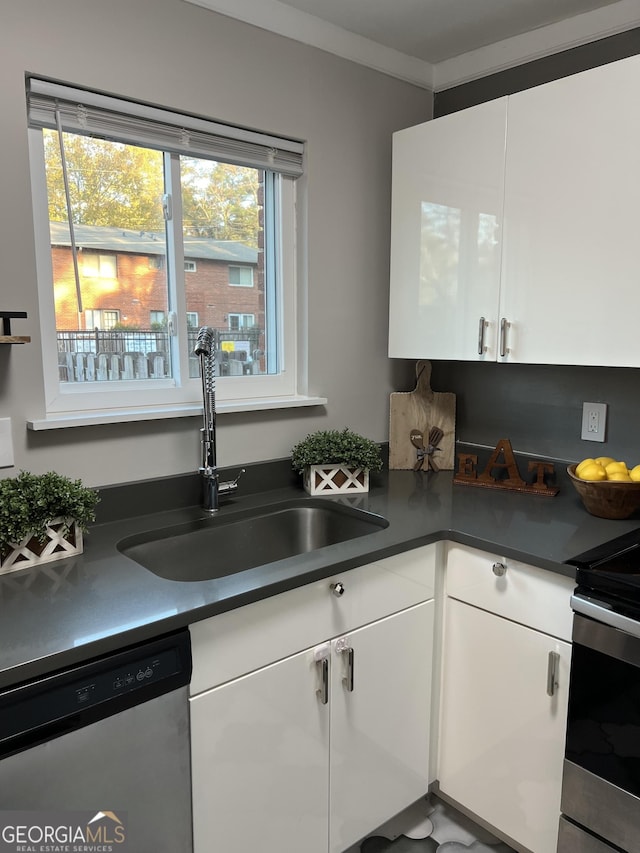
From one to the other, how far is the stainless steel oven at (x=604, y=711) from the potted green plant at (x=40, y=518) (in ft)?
3.70

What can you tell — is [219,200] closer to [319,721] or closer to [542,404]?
[542,404]

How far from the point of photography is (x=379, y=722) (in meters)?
1.63

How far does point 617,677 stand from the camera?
136 cm

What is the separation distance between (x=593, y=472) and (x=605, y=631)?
516 mm

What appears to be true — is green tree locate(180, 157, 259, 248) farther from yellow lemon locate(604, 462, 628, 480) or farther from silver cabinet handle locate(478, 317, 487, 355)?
yellow lemon locate(604, 462, 628, 480)

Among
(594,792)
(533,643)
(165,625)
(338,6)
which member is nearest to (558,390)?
(533,643)

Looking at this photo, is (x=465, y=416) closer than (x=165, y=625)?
No

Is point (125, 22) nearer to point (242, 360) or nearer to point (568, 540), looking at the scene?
point (242, 360)

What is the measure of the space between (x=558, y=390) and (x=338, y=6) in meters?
1.34

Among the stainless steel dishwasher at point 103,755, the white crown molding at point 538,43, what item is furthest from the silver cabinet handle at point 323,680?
the white crown molding at point 538,43

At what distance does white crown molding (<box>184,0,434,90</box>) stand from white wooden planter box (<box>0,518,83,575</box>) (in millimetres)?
1397

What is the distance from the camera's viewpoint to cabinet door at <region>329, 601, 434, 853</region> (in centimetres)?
154

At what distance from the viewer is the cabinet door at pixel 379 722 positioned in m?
1.54
